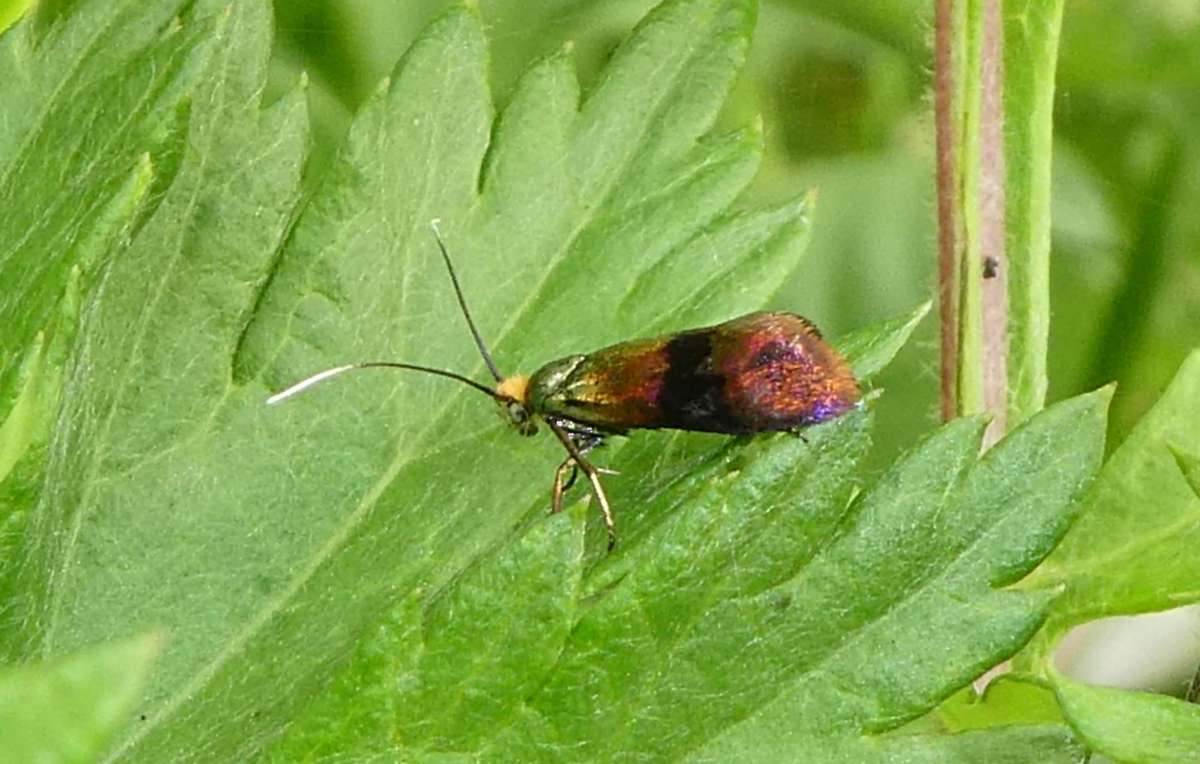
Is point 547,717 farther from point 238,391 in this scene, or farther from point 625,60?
point 625,60

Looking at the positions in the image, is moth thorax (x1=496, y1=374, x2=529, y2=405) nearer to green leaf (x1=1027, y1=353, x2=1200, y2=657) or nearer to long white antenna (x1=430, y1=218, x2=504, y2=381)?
long white antenna (x1=430, y1=218, x2=504, y2=381)

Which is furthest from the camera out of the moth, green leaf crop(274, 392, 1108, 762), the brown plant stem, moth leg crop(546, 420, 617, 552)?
the brown plant stem

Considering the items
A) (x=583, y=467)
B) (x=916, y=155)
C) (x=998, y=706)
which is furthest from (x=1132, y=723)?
(x=916, y=155)

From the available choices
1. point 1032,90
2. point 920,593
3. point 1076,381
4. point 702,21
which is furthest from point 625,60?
point 1076,381

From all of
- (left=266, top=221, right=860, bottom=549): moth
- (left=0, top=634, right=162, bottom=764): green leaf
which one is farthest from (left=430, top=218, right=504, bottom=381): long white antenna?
(left=0, top=634, right=162, bottom=764): green leaf

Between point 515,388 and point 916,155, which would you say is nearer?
point 515,388

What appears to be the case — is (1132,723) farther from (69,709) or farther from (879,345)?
(69,709)

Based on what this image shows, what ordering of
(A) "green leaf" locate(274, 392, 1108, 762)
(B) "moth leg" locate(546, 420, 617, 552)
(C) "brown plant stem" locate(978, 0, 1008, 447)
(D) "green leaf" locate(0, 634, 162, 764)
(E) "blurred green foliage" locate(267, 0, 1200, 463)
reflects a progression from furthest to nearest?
(E) "blurred green foliage" locate(267, 0, 1200, 463) < (C) "brown plant stem" locate(978, 0, 1008, 447) < (B) "moth leg" locate(546, 420, 617, 552) < (A) "green leaf" locate(274, 392, 1108, 762) < (D) "green leaf" locate(0, 634, 162, 764)
